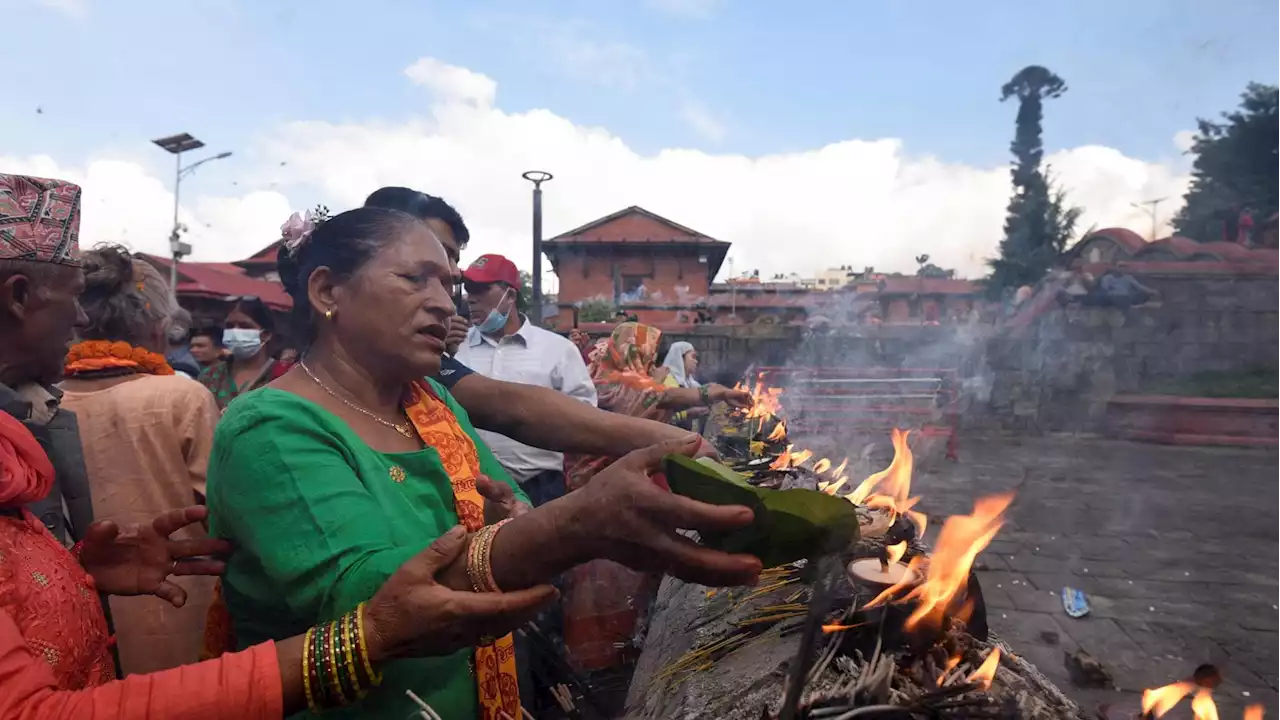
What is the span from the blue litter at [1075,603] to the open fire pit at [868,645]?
10.9 feet

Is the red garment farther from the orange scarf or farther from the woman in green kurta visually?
the orange scarf

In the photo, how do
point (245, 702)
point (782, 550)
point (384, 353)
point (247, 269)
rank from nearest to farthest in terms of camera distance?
1. point (245, 702)
2. point (782, 550)
3. point (384, 353)
4. point (247, 269)

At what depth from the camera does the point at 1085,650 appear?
456 cm

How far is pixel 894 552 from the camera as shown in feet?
7.55

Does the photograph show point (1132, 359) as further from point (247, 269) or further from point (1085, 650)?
point (247, 269)

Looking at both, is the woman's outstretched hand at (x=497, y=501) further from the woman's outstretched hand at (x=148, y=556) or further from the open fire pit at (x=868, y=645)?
the open fire pit at (x=868, y=645)

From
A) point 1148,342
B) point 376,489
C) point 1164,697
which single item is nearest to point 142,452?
point 376,489

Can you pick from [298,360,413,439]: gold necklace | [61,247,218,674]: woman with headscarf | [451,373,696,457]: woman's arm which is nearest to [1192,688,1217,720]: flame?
[451,373,696,457]: woman's arm

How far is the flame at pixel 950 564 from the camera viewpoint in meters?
1.96

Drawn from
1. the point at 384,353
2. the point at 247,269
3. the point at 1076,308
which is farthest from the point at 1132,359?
the point at 247,269

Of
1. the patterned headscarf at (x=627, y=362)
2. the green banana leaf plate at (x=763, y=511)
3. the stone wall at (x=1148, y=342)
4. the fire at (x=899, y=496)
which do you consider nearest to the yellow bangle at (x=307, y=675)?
the green banana leaf plate at (x=763, y=511)

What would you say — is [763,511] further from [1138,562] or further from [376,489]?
[1138,562]

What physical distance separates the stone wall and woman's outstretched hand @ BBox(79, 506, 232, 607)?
1465 centimetres

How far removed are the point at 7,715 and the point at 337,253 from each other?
1.12 metres
